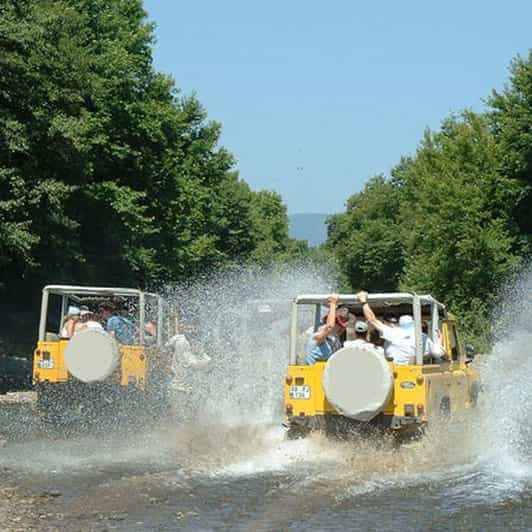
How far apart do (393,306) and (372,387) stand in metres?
2.72

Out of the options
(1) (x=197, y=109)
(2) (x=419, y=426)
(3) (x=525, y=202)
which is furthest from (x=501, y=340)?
(2) (x=419, y=426)

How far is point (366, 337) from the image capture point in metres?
14.0

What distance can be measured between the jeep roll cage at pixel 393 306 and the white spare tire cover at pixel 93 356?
3086 mm

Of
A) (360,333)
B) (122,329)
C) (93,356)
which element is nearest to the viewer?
(360,333)

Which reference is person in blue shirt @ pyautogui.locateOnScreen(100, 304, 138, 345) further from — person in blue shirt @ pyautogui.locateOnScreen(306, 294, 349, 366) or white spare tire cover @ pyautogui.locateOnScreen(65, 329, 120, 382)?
person in blue shirt @ pyautogui.locateOnScreen(306, 294, 349, 366)

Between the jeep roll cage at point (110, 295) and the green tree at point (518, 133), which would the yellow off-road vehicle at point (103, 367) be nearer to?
the jeep roll cage at point (110, 295)

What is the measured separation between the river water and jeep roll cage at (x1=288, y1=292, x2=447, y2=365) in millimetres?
1073

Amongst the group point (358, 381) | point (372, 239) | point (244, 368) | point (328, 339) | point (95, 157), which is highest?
point (372, 239)

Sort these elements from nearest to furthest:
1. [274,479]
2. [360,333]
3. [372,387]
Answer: [274,479] < [372,387] < [360,333]

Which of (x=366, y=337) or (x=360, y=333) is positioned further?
(x=366, y=337)

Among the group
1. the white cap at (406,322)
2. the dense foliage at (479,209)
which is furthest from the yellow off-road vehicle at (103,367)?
the dense foliage at (479,209)

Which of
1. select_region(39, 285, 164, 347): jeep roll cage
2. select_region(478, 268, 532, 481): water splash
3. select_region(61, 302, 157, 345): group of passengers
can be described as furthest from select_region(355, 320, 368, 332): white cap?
select_region(39, 285, 164, 347): jeep roll cage

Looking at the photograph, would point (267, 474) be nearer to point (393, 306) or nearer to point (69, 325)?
point (393, 306)

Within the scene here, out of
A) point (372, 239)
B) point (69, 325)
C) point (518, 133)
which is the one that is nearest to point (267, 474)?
point (69, 325)
